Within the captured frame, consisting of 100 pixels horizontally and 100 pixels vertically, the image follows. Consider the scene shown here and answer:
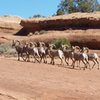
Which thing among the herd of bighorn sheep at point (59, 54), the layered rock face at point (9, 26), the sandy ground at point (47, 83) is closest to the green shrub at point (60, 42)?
the herd of bighorn sheep at point (59, 54)

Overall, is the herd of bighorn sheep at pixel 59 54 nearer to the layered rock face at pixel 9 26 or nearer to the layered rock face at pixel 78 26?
the layered rock face at pixel 78 26

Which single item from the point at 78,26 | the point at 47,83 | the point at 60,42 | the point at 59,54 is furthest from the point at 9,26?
the point at 47,83

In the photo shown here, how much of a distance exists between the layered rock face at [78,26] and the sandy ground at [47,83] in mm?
16658

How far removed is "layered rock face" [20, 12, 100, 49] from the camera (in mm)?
42963

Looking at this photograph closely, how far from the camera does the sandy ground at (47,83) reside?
16.9 meters

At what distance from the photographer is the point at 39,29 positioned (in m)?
51.7

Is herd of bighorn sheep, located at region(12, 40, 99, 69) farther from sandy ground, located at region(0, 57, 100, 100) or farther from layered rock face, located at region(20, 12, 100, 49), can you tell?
layered rock face, located at region(20, 12, 100, 49)

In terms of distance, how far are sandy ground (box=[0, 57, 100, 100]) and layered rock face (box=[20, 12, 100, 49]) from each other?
16658 millimetres

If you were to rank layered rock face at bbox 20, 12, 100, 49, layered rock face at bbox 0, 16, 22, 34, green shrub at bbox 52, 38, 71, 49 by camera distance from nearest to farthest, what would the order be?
green shrub at bbox 52, 38, 71, 49
layered rock face at bbox 20, 12, 100, 49
layered rock face at bbox 0, 16, 22, 34

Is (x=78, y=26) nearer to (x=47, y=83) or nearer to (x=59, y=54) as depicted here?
(x=59, y=54)

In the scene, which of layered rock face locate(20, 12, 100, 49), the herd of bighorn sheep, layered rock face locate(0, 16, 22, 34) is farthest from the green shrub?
layered rock face locate(0, 16, 22, 34)

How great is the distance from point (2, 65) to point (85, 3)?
52.4 metres

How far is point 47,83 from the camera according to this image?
19625 mm

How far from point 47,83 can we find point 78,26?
89.7 ft
